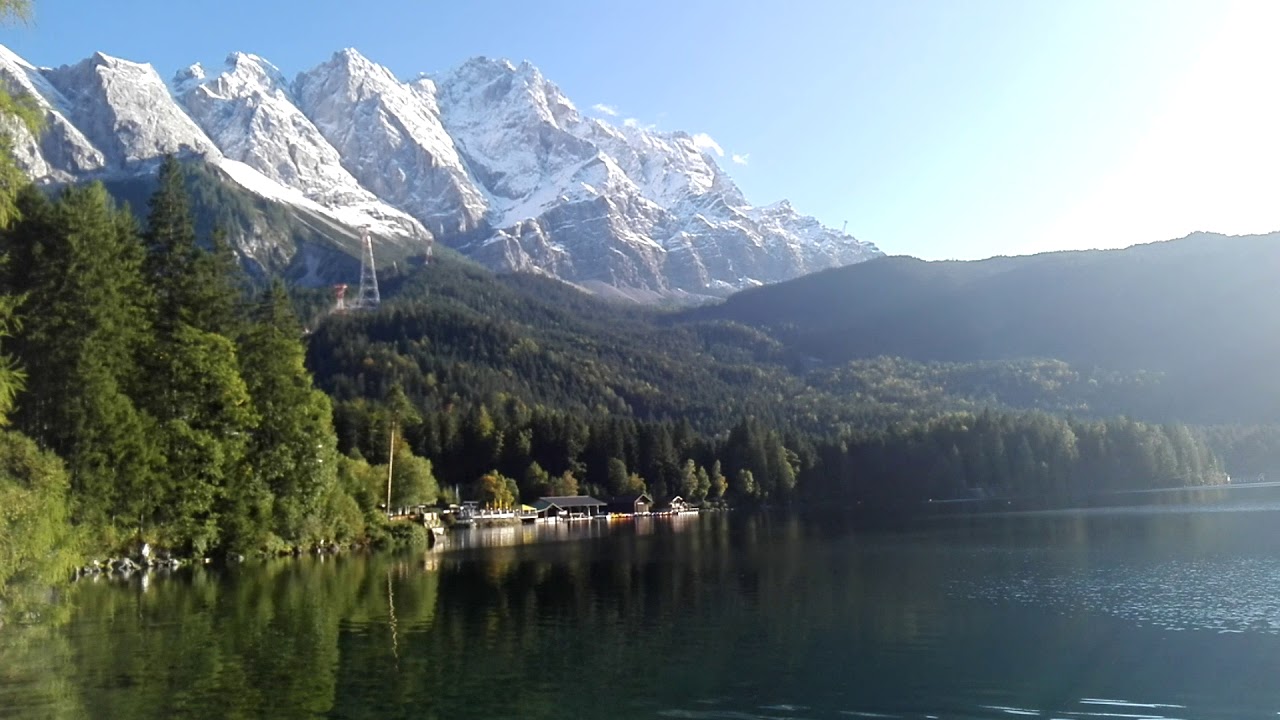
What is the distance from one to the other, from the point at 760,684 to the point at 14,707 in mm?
15985

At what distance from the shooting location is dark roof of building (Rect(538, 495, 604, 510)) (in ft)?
450

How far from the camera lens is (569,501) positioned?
138 meters

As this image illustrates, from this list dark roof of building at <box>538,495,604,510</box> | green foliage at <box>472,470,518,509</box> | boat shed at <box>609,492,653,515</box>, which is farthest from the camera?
boat shed at <box>609,492,653,515</box>

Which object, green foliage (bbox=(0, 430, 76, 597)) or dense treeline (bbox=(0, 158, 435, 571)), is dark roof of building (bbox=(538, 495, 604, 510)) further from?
green foliage (bbox=(0, 430, 76, 597))

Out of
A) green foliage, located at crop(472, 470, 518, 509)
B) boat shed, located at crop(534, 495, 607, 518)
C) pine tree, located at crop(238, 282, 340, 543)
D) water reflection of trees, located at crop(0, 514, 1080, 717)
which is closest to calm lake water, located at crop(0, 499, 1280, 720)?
water reflection of trees, located at crop(0, 514, 1080, 717)

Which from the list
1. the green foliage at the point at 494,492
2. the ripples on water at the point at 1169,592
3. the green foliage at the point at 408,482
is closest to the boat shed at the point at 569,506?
the green foliage at the point at 494,492

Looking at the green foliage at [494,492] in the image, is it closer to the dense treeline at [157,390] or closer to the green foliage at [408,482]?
the green foliage at [408,482]

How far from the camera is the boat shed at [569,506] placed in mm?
137125

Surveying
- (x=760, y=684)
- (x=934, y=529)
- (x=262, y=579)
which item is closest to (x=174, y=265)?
(x=262, y=579)

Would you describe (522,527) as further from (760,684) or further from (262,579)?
(760,684)

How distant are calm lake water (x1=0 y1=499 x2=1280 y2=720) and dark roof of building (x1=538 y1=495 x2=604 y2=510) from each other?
8391 centimetres

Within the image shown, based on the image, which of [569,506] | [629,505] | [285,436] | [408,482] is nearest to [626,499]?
[629,505]

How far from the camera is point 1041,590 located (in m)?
38.3

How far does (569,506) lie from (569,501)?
931 mm
